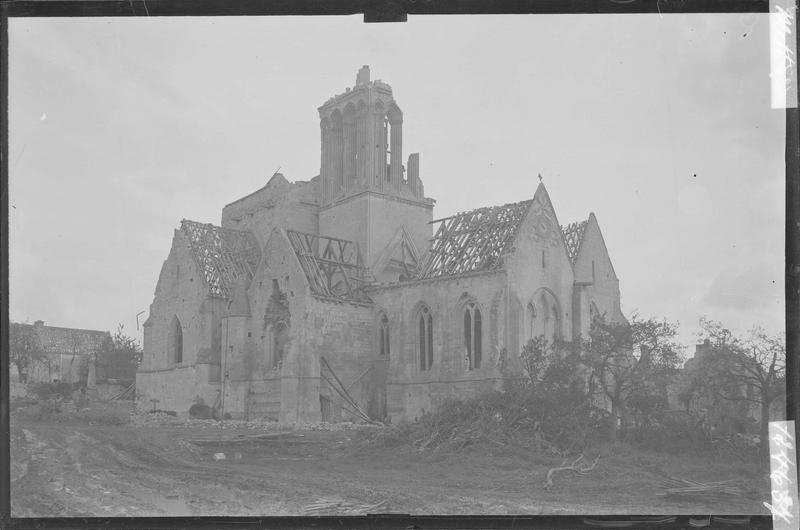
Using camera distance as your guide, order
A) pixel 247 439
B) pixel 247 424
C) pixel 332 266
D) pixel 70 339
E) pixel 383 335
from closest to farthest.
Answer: pixel 247 439
pixel 247 424
pixel 383 335
pixel 70 339
pixel 332 266

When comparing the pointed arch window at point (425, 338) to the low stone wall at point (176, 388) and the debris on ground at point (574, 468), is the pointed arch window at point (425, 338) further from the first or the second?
the debris on ground at point (574, 468)

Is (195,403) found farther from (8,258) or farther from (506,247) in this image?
(8,258)

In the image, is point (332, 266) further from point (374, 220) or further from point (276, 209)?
point (276, 209)

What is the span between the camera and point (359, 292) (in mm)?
35562

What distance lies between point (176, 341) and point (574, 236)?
1882cm

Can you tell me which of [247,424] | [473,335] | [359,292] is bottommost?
[247,424]

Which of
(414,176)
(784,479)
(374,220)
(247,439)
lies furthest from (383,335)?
(784,479)

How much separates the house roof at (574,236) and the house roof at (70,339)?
19.0m

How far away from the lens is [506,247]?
3083cm

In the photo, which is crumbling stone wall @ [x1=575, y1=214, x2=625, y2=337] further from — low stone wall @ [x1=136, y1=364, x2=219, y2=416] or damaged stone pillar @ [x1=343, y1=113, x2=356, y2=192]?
low stone wall @ [x1=136, y1=364, x2=219, y2=416]

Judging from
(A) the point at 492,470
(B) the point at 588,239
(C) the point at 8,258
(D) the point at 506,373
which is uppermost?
(B) the point at 588,239

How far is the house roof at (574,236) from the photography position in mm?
34562

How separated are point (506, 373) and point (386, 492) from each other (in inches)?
420

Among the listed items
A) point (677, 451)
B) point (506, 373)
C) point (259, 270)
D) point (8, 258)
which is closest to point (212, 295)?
point (259, 270)
